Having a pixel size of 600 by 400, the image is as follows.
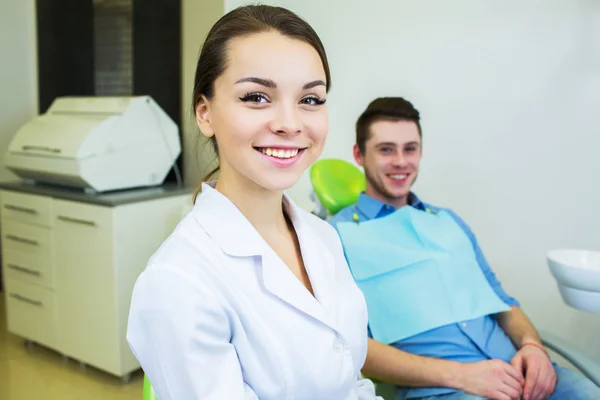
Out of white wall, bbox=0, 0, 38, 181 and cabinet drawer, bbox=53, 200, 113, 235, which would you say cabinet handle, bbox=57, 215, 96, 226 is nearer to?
cabinet drawer, bbox=53, 200, 113, 235

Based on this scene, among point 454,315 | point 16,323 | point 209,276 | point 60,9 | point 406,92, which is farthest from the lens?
point 60,9

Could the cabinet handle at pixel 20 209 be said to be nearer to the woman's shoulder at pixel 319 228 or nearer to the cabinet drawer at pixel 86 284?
the cabinet drawer at pixel 86 284

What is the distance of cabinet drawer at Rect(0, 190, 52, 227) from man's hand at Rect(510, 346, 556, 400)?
7.07 ft

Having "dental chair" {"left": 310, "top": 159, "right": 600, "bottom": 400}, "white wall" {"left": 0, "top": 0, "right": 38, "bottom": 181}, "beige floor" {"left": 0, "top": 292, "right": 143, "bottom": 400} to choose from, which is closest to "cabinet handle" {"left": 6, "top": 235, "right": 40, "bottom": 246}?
"beige floor" {"left": 0, "top": 292, "right": 143, "bottom": 400}

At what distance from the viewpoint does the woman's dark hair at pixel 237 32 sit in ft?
2.81

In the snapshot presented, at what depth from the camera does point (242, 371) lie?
81 cm

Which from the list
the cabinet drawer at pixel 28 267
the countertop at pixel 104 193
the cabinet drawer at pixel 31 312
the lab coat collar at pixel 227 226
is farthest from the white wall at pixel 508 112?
the cabinet drawer at pixel 31 312

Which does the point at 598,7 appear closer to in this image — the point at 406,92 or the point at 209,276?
the point at 406,92

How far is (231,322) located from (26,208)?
225 cm

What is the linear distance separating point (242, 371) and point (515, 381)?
823 mm

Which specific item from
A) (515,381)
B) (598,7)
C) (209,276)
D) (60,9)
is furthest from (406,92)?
(60,9)

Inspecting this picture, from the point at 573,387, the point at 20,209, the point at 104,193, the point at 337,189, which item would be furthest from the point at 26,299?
the point at 573,387

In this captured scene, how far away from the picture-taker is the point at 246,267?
841 millimetres

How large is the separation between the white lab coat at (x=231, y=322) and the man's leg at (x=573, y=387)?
723 millimetres
